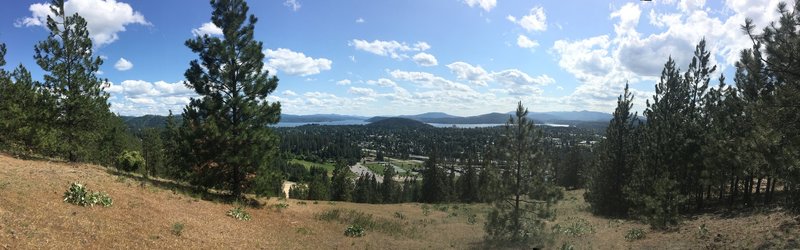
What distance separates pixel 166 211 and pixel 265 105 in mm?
8034

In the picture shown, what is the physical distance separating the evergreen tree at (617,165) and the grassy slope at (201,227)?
24.0ft

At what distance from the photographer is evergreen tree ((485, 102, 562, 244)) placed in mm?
20641

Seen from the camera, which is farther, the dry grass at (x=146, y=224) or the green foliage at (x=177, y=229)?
the green foliage at (x=177, y=229)

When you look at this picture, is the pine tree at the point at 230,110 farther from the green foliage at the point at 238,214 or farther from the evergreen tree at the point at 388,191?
the evergreen tree at the point at 388,191

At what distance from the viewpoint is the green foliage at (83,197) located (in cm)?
1241

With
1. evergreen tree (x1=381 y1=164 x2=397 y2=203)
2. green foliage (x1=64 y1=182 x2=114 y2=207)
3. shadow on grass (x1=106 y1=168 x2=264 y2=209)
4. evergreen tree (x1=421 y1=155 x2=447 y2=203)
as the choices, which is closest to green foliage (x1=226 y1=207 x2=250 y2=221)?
shadow on grass (x1=106 y1=168 x2=264 y2=209)

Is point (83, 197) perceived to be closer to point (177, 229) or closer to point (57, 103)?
point (177, 229)

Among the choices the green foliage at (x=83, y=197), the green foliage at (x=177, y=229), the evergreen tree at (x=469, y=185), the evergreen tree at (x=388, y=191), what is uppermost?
the green foliage at (x=83, y=197)

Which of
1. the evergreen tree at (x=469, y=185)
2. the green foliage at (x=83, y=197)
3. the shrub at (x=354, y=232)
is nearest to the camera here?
the green foliage at (x=83, y=197)

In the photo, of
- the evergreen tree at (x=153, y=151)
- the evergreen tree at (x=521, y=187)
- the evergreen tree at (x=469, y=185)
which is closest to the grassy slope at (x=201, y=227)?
the evergreen tree at (x=521, y=187)

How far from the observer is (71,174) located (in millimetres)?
16516

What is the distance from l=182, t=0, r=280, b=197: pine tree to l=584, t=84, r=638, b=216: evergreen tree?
25.2 meters

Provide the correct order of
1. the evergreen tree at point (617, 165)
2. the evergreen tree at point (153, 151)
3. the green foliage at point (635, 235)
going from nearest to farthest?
the green foliage at point (635, 235), the evergreen tree at point (617, 165), the evergreen tree at point (153, 151)

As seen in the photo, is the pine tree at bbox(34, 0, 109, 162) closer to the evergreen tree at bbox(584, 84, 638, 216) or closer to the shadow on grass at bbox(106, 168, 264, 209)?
the shadow on grass at bbox(106, 168, 264, 209)
